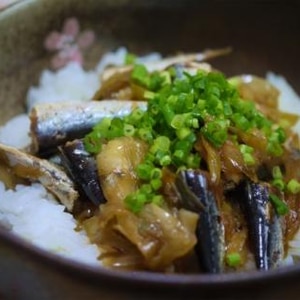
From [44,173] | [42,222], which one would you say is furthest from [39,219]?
[44,173]

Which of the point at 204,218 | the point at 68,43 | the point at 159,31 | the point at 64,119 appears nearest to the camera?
the point at 204,218

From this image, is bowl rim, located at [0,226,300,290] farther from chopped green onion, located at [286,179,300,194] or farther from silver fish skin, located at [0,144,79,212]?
chopped green onion, located at [286,179,300,194]

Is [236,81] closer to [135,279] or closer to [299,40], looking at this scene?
[299,40]

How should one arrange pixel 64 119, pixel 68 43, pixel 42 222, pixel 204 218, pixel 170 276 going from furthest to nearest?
pixel 68 43 → pixel 64 119 → pixel 42 222 → pixel 204 218 → pixel 170 276

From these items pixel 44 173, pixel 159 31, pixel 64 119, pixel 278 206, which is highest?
pixel 159 31

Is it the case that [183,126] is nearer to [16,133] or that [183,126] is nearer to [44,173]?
[44,173]

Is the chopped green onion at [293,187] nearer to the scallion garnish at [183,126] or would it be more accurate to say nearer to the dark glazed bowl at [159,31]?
the scallion garnish at [183,126]

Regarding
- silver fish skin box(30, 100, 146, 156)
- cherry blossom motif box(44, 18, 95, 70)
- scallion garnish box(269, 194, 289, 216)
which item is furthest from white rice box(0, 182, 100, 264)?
cherry blossom motif box(44, 18, 95, 70)

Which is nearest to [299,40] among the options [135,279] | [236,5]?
[236,5]

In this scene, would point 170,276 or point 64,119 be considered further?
point 64,119
